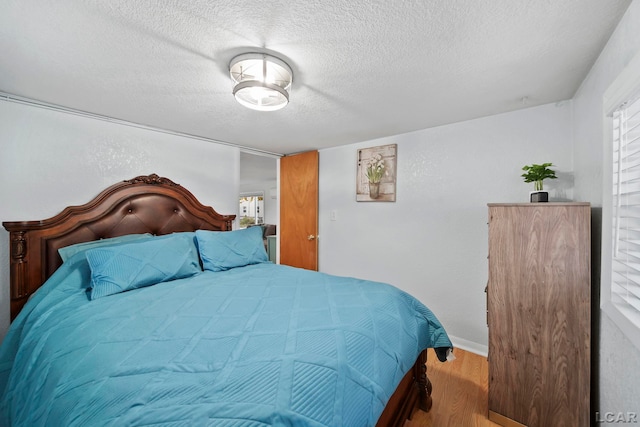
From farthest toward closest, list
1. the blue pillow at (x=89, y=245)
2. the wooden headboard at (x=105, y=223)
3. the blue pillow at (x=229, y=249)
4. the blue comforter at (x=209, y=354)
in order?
1. the blue pillow at (x=229, y=249)
2. the blue pillow at (x=89, y=245)
3. the wooden headboard at (x=105, y=223)
4. the blue comforter at (x=209, y=354)

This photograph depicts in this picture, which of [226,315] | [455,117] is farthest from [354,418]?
[455,117]

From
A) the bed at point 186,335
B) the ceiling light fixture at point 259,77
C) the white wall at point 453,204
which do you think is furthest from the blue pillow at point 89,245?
the white wall at point 453,204

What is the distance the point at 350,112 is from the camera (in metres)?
2.21

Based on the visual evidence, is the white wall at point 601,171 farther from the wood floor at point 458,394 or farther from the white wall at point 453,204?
the wood floor at point 458,394

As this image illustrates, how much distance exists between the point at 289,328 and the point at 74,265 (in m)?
1.62

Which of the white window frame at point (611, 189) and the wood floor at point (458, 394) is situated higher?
the white window frame at point (611, 189)

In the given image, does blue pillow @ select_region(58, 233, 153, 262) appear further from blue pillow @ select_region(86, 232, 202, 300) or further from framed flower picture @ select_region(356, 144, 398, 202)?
framed flower picture @ select_region(356, 144, 398, 202)

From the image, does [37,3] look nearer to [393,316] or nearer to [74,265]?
[74,265]

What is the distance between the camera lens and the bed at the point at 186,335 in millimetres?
814

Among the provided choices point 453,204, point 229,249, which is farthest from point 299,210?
point 453,204

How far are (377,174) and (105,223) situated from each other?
8.68ft

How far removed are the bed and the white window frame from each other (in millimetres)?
838

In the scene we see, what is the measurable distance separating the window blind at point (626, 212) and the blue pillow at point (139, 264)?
249 cm

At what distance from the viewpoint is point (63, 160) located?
6.97ft
